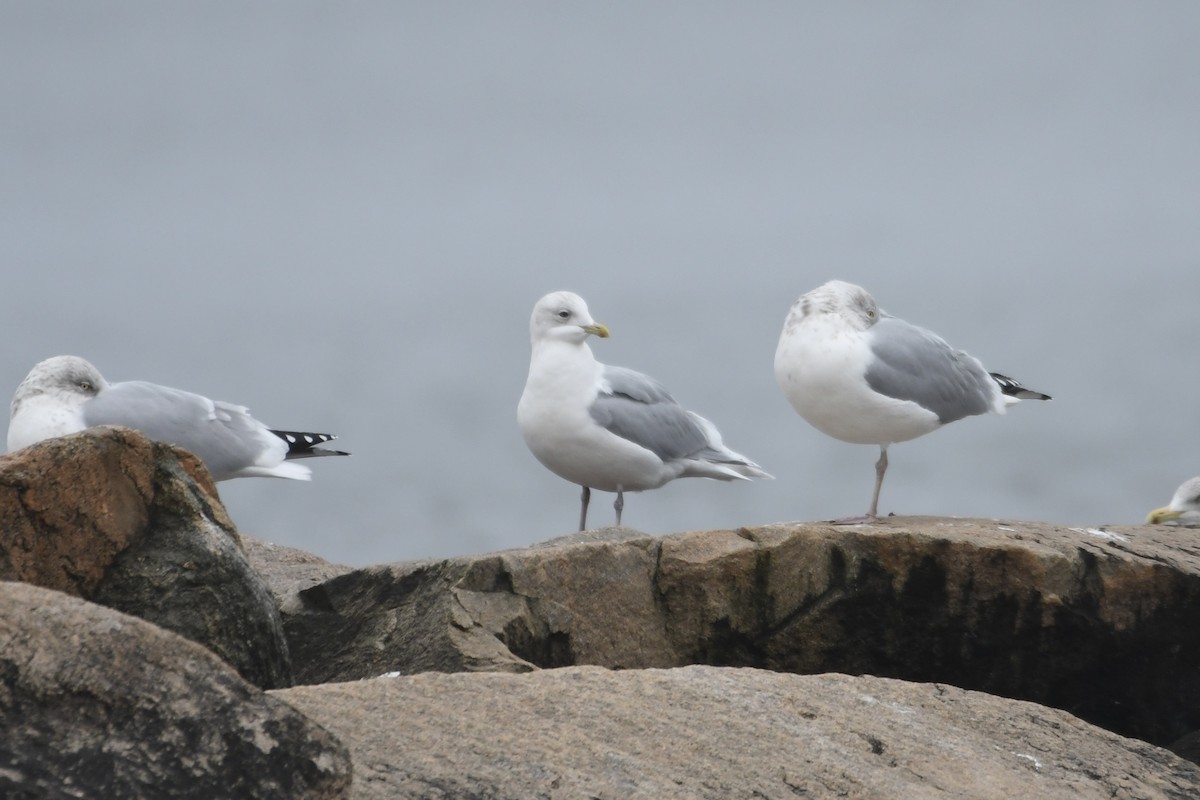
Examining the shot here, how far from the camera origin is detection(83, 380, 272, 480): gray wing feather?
7180 millimetres

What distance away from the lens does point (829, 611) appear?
4801 millimetres

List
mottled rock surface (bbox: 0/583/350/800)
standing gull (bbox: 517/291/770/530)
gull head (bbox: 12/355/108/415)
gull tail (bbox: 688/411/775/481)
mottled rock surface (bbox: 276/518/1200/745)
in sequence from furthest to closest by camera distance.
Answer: gull tail (bbox: 688/411/775/481)
standing gull (bbox: 517/291/770/530)
gull head (bbox: 12/355/108/415)
mottled rock surface (bbox: 276/518/1200/745)
mottled rock surface (bbox: 0/583/350/800)

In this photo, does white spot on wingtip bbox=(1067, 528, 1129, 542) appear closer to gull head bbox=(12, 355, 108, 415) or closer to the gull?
the gull

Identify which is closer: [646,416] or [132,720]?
[132,720]

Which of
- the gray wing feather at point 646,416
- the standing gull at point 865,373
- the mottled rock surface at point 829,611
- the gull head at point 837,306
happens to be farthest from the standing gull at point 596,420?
the mottled rock surface at point 829,611

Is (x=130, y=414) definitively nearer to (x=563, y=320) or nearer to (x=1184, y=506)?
(x=563, y=320)

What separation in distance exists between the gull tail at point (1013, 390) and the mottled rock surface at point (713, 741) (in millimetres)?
4073

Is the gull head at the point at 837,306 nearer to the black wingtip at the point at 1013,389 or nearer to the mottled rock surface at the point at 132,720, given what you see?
the black wingtip at the point at 1013,389

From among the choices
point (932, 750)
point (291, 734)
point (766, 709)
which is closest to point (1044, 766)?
point (932, 750)

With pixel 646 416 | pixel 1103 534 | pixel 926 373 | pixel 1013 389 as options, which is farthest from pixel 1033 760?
pixel 1013 389

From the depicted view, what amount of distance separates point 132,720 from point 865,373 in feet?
16.1

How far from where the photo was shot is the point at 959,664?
4918 millimetres

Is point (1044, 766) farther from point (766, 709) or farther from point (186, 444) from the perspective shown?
point (186, 444)

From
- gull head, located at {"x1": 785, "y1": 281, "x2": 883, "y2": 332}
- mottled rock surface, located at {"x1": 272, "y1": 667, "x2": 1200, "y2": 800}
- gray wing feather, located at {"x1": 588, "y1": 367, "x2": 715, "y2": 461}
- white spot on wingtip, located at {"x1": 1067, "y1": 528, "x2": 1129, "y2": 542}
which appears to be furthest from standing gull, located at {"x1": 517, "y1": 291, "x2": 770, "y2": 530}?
mottled rock surface, located at {"x1": 272, "y1": 667, "x2": 1200, "y2": 800}
